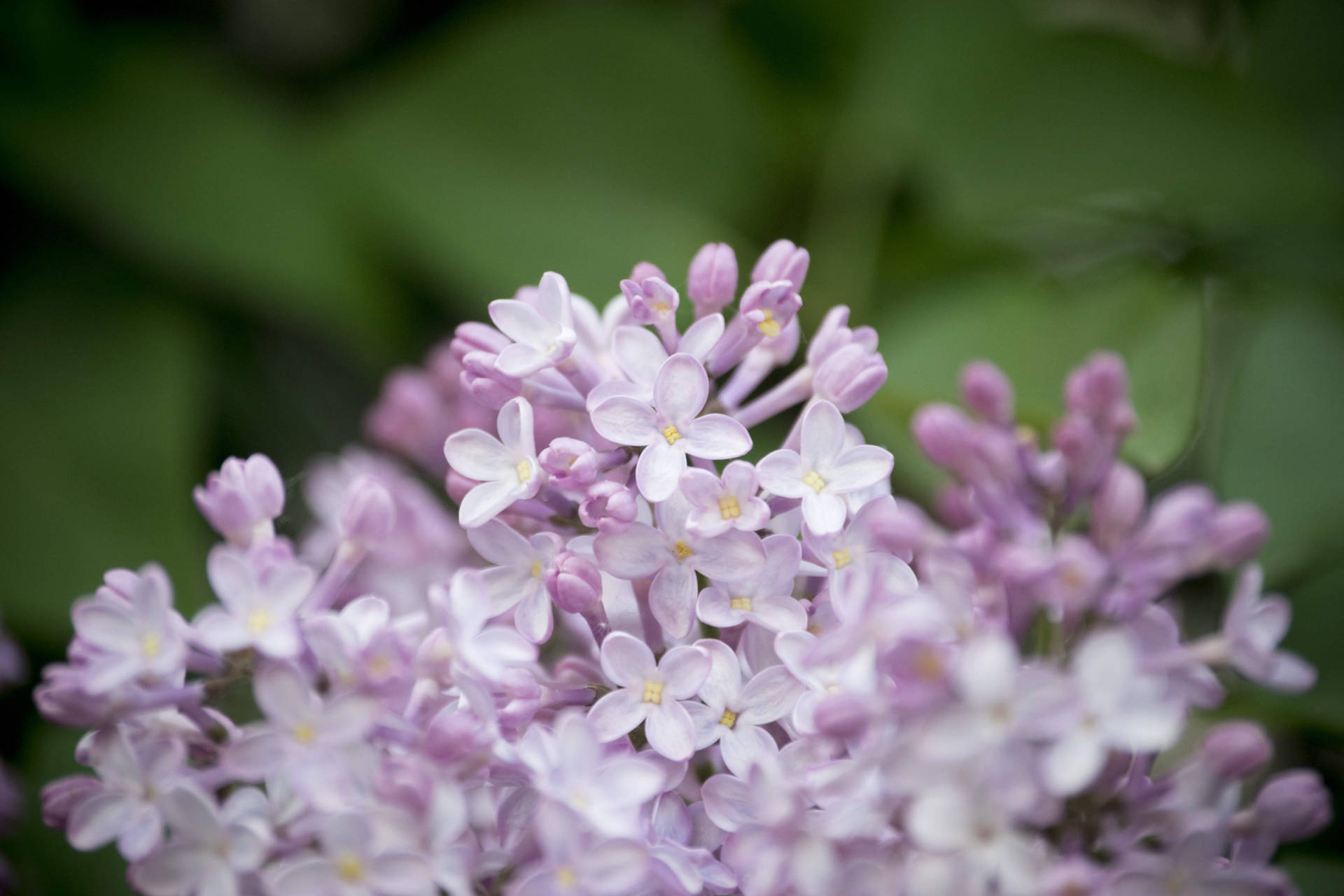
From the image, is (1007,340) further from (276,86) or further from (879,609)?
(276,86)

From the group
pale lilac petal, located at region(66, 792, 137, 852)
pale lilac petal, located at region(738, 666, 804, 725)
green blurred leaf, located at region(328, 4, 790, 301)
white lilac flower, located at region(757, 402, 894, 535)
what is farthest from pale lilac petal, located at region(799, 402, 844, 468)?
green blurred leaf, located at region(328, 4, 790, 301)

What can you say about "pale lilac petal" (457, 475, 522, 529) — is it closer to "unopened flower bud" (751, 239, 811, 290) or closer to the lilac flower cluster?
the lilac flower cluster

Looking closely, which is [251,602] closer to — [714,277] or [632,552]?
[632,552]

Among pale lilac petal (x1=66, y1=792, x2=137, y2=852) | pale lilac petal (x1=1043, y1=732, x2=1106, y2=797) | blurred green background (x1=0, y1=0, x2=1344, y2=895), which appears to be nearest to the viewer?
pale lilac petal (x1=1043, y1=732, x2=1106, y2=797)

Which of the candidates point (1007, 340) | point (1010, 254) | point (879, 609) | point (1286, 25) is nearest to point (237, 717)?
point (879, 609)

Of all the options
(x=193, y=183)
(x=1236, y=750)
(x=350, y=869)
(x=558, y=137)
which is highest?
(x=558, y=137)

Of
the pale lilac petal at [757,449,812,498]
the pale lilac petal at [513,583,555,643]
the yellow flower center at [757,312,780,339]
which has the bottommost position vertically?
the pale lilac petal at [513,583,555,643]

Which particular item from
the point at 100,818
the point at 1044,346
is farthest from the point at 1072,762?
the point at 1044,346
